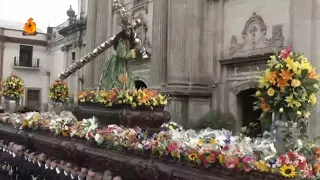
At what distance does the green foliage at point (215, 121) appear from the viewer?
11.9 m

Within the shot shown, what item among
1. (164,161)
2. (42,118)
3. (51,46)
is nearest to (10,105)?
(42,118)

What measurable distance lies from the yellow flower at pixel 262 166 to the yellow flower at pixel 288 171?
144mm

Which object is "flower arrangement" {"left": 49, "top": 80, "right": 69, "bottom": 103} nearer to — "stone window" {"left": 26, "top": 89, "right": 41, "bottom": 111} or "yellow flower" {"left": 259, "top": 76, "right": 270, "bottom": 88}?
"yellow flower" {"left": 259, "top": 76, "right": 270, "bottom": 88}

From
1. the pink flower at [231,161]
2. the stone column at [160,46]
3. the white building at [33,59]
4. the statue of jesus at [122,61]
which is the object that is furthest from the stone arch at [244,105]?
the white building at [33,59]

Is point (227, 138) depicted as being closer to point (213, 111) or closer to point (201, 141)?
point (201, 141)

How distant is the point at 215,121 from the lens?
1220 cm

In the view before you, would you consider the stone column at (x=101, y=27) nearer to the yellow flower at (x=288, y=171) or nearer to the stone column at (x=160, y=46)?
the stone column at (x=160, y=46)

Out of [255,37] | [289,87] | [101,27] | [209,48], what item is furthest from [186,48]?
[289,87]

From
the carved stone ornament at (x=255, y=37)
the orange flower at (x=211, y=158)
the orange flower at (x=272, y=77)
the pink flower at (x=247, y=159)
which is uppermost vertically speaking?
the carved stone ornament at (x=255, y=37)

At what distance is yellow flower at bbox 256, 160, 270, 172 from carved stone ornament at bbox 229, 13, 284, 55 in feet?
25.8

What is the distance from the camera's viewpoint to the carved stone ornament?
445 inches

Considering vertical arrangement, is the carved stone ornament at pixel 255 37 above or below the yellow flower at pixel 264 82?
above

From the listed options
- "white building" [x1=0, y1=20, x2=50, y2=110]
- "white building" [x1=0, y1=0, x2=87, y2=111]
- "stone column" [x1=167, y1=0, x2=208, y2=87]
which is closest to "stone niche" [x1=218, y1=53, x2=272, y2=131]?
"stone column" [x1=167, y1=0, x2=208, y2=87]

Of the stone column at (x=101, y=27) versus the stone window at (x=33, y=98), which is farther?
the stone window at (x=33, y=98)
